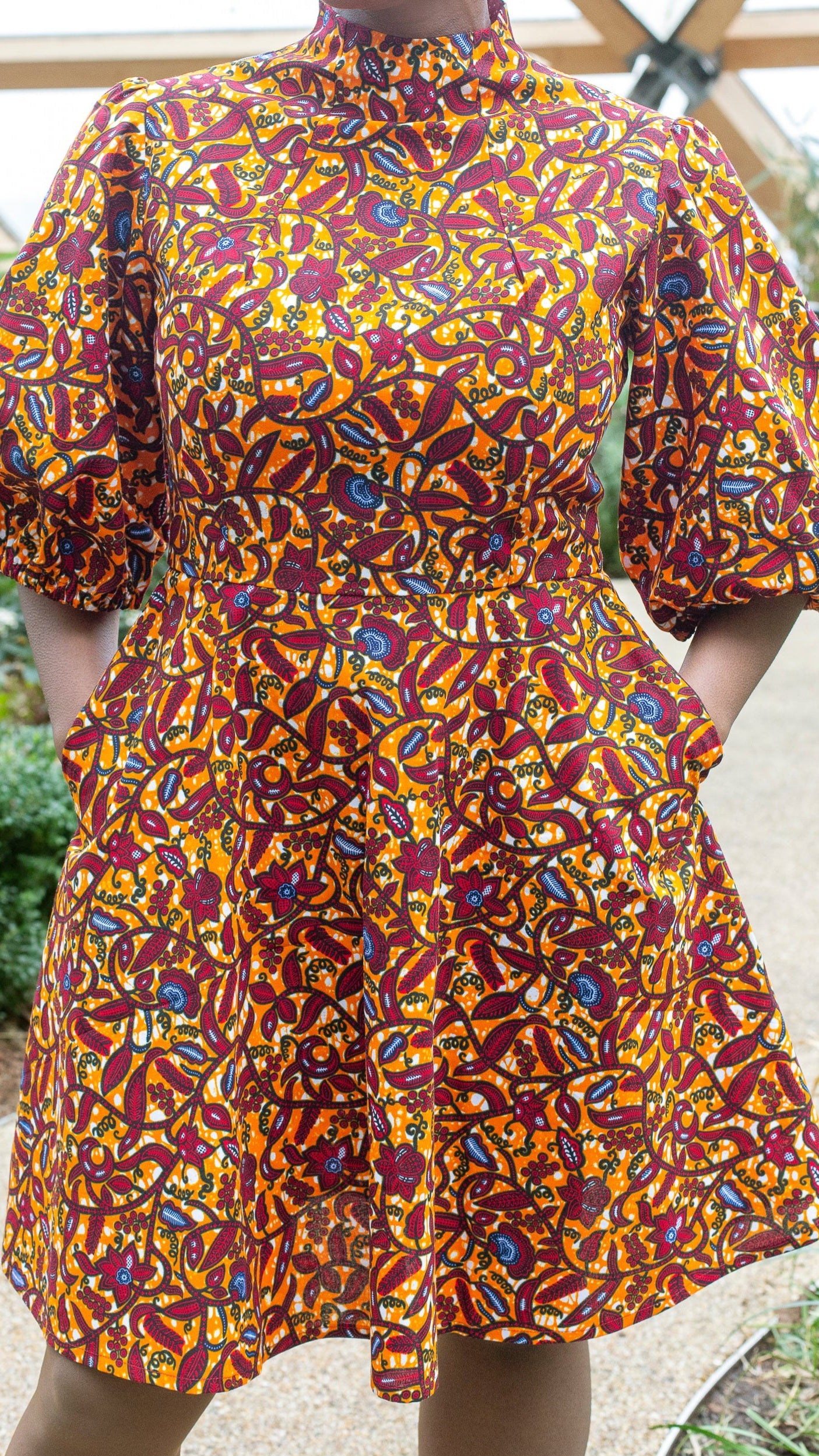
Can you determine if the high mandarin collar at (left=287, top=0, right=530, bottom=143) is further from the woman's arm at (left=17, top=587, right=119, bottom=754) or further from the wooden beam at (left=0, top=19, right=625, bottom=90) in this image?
the wooden beam at (left=0, top=19, right=625, bottom=90)

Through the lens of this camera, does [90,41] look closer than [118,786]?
No

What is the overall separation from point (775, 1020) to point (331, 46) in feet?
3.44

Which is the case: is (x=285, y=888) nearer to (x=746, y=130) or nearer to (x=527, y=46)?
(x=527, y=46)

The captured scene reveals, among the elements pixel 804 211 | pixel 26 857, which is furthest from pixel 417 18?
pixel 804 211

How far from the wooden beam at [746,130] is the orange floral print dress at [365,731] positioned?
27.9ft

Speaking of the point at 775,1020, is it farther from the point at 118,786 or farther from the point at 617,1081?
the point at 118,786

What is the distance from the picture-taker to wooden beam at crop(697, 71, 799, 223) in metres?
9.29

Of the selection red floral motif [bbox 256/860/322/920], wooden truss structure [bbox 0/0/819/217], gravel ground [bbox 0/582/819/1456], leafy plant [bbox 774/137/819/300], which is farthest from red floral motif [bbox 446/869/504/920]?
wooden truss structure [bbox 0/0/819/217]

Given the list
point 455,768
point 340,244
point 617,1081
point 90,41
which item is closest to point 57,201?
point 340,244

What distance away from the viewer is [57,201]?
4.05ft

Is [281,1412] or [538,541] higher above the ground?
[538,541]

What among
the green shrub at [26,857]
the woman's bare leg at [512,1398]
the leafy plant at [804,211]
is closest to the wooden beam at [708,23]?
the leafy plant at [804,211]

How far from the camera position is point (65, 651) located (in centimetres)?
134

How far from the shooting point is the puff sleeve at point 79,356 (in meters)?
1.21
